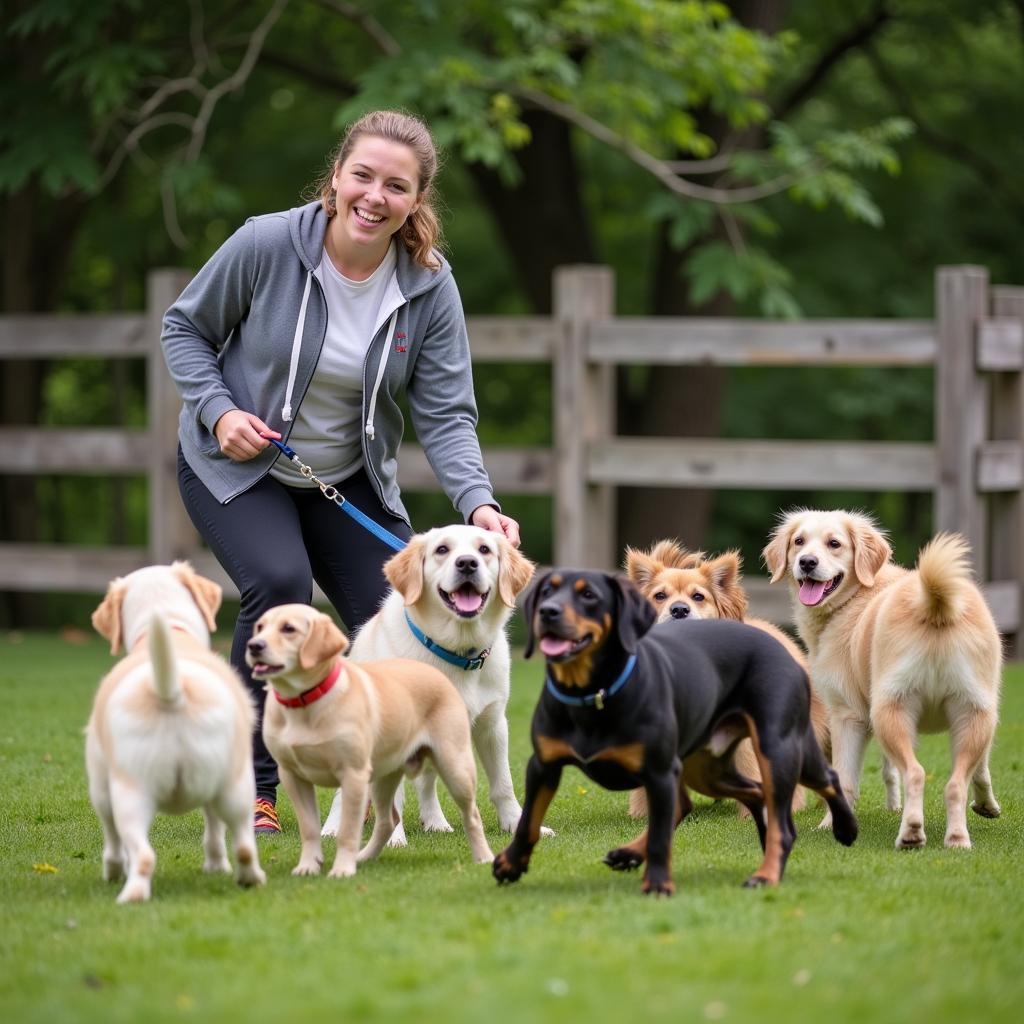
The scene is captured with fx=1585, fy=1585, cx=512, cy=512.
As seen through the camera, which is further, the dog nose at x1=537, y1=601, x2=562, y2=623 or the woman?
the woman

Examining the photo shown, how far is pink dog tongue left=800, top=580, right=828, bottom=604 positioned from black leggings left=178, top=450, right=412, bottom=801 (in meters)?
1.67

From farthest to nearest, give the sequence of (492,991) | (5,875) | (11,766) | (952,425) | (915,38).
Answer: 1. (915,38)
2. (952,425)
3. (11,766)
4. (5,875)
5. (492,991)

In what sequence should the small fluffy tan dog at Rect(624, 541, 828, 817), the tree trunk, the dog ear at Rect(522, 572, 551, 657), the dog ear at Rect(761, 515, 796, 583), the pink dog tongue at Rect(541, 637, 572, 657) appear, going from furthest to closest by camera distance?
the tree trunk < the dog ear at Rect(761, 515, 796, 583) < the small fluffy tan dog at Rect(624, 541, 828, 817) < the dog ear at Rect(522, 572, 551, 657) < the pink dog tongue at Rect(541, 637, 572, 657)

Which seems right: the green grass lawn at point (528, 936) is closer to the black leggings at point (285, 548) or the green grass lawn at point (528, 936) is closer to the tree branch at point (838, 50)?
the black leggings at point (285, 548)

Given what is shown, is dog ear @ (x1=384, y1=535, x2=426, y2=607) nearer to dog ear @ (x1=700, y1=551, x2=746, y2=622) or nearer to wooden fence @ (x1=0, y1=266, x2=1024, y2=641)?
dog ear @ (x1=700, y1=551, x2=746, y2=622)

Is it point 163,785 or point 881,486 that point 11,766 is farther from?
point 881,486

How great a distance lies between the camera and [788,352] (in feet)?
37.0

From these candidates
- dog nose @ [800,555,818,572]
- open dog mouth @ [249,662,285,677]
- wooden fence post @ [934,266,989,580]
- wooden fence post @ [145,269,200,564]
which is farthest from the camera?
wooden fence post @ [145,269,200,564]

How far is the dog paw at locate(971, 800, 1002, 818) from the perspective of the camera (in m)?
6.27

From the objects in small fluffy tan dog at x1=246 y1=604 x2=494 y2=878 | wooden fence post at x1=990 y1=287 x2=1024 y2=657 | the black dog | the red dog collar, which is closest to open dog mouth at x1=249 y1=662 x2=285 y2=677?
small fluffy tan dog at x1=246 y1=604 x2=494 y2=878

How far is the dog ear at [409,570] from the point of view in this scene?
5.75m

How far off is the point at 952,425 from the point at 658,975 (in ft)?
25.5

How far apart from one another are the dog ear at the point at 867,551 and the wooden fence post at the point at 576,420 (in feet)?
16.9

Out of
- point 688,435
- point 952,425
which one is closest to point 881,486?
point 952,425
